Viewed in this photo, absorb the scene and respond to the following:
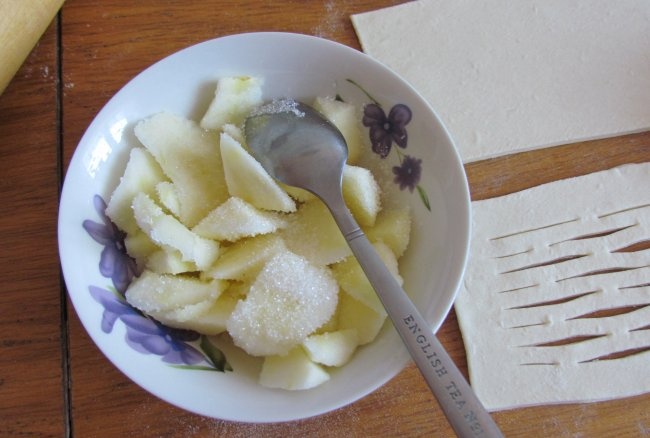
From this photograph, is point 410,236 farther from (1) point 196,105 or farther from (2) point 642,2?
(2) point 642,2

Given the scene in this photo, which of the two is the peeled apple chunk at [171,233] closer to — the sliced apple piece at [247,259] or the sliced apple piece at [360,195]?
the sliced apple piece at [247,259]

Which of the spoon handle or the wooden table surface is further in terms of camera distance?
the wooden table surface

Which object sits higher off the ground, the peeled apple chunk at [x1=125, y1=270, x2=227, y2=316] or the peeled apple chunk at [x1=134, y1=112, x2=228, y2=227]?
the peeled apple chunk at [x1=134, y1=112, x2=228, y2=227]

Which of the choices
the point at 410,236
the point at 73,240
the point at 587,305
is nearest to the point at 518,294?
the point at 587,305

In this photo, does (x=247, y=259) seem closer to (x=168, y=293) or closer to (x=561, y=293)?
(x=168, y=293)

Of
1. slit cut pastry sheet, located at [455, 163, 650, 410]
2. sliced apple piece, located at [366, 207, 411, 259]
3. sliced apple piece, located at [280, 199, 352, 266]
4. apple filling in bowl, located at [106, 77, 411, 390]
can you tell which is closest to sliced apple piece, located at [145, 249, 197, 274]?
apple filling in bowl, located at [106, 77, 411, 390]

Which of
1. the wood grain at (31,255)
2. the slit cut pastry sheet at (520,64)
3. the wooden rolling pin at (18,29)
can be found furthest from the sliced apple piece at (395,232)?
the wooden rolling pin at (18,29)

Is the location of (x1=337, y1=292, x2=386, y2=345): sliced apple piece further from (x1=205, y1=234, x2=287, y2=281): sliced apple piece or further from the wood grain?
the wood grain
